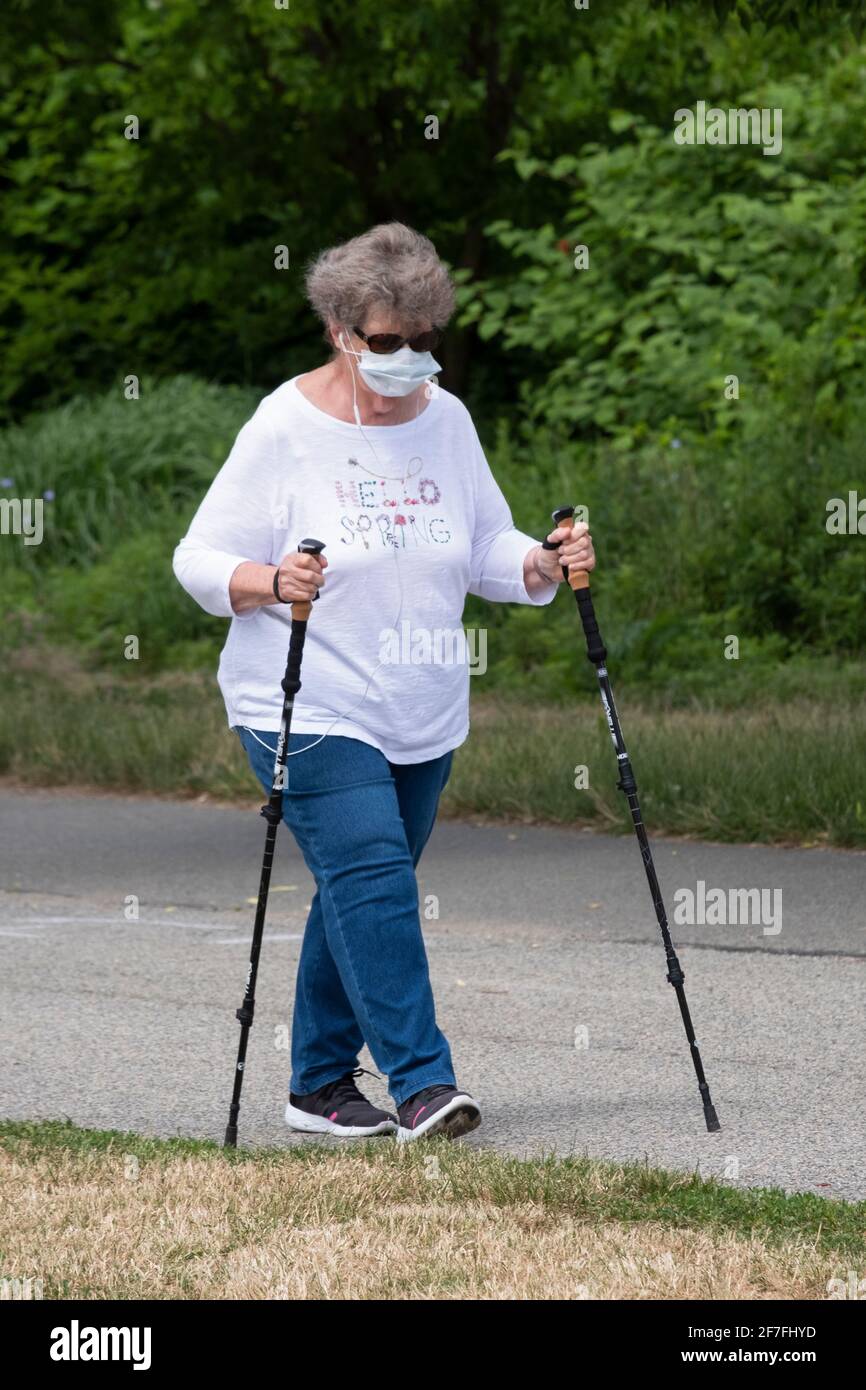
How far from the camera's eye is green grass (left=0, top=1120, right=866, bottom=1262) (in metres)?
4.35

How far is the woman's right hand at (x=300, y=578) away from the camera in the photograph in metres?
4.77

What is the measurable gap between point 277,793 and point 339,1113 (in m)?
0.82

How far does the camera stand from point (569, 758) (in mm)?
10148

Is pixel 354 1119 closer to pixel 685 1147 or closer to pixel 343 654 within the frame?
pixel 685 1147

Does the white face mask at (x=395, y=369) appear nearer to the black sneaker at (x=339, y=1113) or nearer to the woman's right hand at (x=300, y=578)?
the woman's right hand at (x=300, y=578)

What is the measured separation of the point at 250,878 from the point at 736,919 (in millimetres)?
2062

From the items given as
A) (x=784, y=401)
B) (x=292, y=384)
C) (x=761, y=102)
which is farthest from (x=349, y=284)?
(x=761, y=102)

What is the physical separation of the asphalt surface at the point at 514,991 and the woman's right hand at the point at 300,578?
4.47 feet

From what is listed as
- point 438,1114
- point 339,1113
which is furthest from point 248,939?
point 438,1114

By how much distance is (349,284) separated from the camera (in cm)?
497

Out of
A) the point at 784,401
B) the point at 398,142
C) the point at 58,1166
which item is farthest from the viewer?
the point at 398,142
